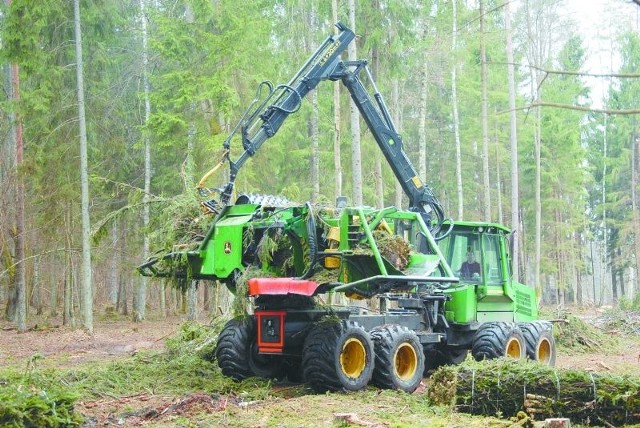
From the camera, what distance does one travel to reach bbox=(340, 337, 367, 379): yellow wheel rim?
10273mm

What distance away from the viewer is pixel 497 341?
475 inches

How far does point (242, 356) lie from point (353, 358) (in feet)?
5.61

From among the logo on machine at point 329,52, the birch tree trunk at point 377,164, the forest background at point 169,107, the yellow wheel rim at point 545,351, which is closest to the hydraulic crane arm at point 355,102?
the logo on machine at point 329,52

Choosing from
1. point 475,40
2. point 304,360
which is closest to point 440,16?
point 475,40

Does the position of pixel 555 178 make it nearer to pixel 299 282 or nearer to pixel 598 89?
pixel 598 89

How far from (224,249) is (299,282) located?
1.27 metres

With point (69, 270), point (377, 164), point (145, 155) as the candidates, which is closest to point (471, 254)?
point (377, 164)

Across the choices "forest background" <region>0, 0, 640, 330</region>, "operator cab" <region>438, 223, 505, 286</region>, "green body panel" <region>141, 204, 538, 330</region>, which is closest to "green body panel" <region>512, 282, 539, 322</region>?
"operator cab" <region>438, 223, 505, 286</region>

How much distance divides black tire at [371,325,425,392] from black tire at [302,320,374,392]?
0.79ft

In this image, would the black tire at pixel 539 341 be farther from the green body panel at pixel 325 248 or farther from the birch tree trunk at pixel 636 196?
the birch tree trunk at pixel 636 196

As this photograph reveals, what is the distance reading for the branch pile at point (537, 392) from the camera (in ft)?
25.6

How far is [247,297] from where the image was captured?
34.0 ft

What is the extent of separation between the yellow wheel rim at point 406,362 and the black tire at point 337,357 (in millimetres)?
693

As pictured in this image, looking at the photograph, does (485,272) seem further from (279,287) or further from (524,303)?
(279,287)
